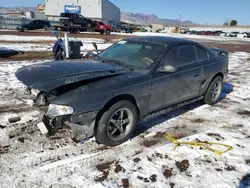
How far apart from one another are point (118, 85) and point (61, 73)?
843 millimetres

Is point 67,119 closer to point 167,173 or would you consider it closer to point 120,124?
point 120,124

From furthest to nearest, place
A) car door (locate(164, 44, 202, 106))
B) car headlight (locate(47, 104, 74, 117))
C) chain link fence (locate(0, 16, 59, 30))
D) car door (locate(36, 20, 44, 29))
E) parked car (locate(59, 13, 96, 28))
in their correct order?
chain link fence (locate(0, 16, 59, 30)), car door (locate(36, 20, 44, 29)), parked car (locate(59, 13, 96, 28)), car door (locate(164, 44, 202, 106)), car headlight (locate(47, 104, 74, 117))

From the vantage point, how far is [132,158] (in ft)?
10.5

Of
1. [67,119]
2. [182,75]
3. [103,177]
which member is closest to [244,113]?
[182,75]

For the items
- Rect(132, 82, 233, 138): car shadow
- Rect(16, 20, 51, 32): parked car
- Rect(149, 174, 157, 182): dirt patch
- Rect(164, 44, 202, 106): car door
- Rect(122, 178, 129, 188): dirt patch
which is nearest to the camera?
Rect(122, 178, 129, 188): dirt patch

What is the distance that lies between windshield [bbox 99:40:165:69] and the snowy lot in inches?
45.0

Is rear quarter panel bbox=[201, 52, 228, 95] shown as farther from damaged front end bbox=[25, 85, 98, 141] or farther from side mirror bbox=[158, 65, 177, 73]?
damaged front end bbox=[25, 85, 98, 141]

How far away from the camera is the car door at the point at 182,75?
4074 millimetres

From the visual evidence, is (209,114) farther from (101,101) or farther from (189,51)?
(101,101)

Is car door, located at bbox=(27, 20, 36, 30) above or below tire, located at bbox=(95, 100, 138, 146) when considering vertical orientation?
above

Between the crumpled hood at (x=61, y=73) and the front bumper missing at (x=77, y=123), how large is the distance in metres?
0.43

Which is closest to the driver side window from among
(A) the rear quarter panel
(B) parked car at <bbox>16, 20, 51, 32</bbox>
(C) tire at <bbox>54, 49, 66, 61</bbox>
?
(A) the rear quarter panel

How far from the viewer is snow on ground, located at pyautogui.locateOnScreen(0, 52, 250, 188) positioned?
2.73 m

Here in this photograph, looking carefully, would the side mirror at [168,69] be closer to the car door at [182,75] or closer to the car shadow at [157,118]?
the car door at [182,75]
